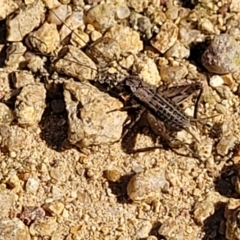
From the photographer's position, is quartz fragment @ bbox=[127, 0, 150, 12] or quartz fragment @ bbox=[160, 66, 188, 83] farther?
quartz fragment @ bbox=[127, 0, 150, 12]

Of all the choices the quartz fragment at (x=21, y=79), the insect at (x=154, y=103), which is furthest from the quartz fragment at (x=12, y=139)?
the insect at (x=154, y=103)

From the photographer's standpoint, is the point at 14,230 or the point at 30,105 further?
the point at 30,105

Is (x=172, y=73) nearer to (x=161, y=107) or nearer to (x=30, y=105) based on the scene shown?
(x=161, y=107)

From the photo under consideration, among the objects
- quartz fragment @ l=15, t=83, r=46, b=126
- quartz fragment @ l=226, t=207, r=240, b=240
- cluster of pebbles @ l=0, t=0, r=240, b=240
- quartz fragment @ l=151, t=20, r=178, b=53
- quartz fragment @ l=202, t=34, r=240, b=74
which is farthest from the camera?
quartz fragment @ l=151, t=20, r=178, b=53

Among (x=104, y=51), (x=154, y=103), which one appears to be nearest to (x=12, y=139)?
(x=104, y=51)

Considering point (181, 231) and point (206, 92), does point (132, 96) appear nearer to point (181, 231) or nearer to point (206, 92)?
point (206, 92)

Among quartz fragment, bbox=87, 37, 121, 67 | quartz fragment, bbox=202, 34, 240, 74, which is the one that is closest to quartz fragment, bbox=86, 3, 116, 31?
quartz fragment, bbox=87, 37, 121, 67

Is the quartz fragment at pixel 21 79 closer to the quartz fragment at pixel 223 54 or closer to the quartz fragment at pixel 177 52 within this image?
the quartz fragment at pixel 177 52

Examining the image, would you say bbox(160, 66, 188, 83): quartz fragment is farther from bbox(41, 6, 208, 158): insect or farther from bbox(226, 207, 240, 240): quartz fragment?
bbox(226, 207, 240, 240): quartz fragment

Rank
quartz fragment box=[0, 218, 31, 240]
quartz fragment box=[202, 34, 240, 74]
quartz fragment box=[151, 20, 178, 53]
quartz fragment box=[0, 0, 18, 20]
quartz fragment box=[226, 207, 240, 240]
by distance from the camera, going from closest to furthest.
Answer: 1. quartz fragment box=[226, 207, 240, 240]
2. quartz fragment box=[0, 218, 31, 240]
3. quartz fragment box=[202, 34, 240, 74]
4. quartz fragment box=[151, 20, 178, 53]
5. quartz fragment box=[0, 0, 18, 20]
